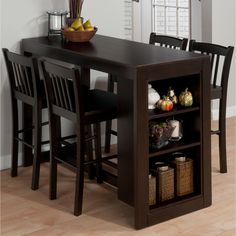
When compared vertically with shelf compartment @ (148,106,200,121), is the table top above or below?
above

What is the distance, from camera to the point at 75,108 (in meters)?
3.40

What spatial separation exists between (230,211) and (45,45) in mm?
1554

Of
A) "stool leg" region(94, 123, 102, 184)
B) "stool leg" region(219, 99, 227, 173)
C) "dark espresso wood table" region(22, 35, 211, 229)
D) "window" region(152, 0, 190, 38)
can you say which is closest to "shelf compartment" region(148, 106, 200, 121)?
"dark espresso wood table" region(22, 35, 211, 229)

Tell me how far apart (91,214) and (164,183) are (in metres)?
0.45

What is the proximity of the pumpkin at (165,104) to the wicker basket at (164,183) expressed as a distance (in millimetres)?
366

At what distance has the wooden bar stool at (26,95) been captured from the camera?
3740 mm

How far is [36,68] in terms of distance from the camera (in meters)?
3.69

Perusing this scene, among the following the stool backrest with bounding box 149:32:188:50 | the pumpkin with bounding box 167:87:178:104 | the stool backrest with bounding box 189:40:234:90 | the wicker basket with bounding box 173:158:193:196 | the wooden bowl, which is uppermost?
the wooden bowl

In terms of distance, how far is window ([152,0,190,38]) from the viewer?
5566 millimetres

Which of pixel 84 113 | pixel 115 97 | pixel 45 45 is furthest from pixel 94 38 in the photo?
pixel 84 113

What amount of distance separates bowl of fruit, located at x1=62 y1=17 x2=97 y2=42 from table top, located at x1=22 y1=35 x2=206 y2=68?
4cm

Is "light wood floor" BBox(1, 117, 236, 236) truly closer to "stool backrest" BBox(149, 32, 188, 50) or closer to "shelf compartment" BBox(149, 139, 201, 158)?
"shelf compartment" BBox(149, 139, 201, 158)

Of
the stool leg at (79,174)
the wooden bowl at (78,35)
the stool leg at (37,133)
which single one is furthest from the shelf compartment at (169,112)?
the wooden bowl at (78,35)

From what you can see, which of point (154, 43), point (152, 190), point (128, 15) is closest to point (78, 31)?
point (154, 43)
